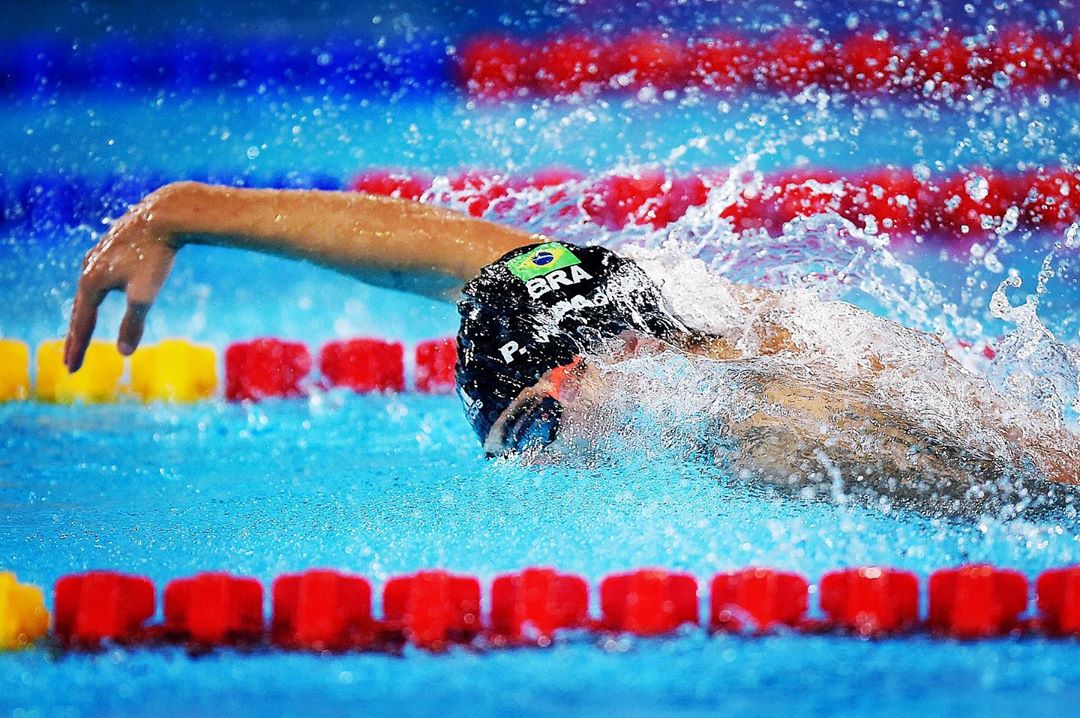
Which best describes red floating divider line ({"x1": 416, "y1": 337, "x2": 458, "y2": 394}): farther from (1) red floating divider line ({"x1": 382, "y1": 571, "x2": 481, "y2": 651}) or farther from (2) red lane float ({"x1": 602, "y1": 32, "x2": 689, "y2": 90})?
(2) red lane float ({"x1": 602, "y1": 32, "x2": 689, "y2": 90})

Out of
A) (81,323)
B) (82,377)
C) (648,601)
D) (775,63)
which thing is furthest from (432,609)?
(775,63)

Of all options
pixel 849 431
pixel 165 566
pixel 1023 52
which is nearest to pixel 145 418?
pixel 165 566

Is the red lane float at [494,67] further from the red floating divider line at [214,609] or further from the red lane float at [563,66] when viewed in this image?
the red floating divider line at [214,609]

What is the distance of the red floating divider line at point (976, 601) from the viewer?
4.33 feet

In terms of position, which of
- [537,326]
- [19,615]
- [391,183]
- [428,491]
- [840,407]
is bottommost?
[19,615]

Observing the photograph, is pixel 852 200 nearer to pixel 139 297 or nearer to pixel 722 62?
pixel 722 62

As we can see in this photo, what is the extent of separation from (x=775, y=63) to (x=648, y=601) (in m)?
2.62

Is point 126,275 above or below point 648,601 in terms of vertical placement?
above

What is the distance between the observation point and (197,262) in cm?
361

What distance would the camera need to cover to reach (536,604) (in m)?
1.35

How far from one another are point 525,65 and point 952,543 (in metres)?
2.54

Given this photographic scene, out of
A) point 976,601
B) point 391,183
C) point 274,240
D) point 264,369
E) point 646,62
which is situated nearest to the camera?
point 976,601

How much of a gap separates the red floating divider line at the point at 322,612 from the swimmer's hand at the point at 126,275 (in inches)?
17.7

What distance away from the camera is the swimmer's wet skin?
61.9 inches
